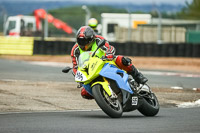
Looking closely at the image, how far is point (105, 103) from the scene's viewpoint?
8062mm

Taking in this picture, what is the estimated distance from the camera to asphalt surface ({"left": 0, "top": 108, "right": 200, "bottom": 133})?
7.10 meters

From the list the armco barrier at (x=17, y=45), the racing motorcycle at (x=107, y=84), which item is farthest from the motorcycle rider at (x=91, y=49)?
the armco barrier at (x=17, y=45)

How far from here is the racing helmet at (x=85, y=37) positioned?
863cm

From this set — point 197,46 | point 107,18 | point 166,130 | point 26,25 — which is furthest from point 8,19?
point 166,130

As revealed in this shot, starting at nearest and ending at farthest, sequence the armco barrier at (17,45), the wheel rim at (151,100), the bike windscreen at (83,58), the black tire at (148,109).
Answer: the bike windscreen at (83,58) < the black tire at (148,109) < the wheel rim at (151,100) < the armco barrier at (17,45)

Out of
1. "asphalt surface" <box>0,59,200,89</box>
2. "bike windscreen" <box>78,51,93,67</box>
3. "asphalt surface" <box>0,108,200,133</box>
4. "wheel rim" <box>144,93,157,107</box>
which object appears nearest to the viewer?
"asphalt surface" <box>0,108,200,133</box>

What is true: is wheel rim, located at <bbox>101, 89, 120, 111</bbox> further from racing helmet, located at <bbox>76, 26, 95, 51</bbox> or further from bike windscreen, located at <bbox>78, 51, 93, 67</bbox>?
racing helmet, located at <bbox>76, 26, 95, 51</bbox>

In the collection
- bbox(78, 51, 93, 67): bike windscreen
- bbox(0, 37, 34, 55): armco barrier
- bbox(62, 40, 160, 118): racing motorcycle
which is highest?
bbox(78, 51, 93, 67): bike windscreen

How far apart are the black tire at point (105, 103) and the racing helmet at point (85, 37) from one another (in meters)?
0.82

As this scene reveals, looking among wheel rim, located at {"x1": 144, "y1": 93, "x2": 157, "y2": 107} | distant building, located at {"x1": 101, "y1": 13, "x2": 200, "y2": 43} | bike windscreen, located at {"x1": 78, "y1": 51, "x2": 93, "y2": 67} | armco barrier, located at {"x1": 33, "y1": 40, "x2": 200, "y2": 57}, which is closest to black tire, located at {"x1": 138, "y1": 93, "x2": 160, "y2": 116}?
wheel rim, located at {"x1": 144, "y1": 93, "x2": 157, "y2": 107}

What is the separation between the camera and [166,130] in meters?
7.18

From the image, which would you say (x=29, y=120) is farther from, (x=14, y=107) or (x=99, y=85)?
(x=14, y=107)

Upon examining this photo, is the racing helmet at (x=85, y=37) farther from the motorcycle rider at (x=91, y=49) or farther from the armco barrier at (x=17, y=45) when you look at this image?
the armco barrier at (x=17, y=45)

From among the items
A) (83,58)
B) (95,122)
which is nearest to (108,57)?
(83,58)
